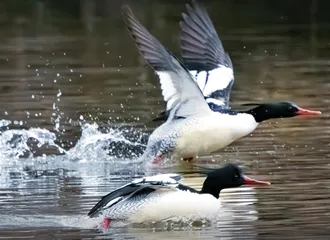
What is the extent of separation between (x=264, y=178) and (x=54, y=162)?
2.41 metres

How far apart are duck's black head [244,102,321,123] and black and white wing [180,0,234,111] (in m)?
0.97

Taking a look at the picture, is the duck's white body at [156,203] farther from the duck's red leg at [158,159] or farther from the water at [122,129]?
the duck's red leg at [158,159]

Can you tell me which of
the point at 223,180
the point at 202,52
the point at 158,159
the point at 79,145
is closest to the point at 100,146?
the point at 79,145

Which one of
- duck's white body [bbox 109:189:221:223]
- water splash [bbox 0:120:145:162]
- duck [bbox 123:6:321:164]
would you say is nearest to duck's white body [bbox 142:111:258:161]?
duck [bbox 123:6:321:164]

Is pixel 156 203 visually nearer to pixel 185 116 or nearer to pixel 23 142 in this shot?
pixel 185 116

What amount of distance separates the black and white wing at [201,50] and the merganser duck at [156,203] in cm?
410

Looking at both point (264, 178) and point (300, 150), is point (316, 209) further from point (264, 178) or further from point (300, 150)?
point (300, 150)

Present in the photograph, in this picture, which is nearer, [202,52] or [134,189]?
[134,189]

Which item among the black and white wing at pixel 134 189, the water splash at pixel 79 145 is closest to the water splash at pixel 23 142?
the water splash at pixel 79 145

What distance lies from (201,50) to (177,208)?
478 cm

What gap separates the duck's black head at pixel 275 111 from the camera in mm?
12922

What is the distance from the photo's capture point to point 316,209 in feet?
32.8

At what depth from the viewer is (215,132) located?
505 inches

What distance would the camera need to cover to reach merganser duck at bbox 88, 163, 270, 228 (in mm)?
9734
